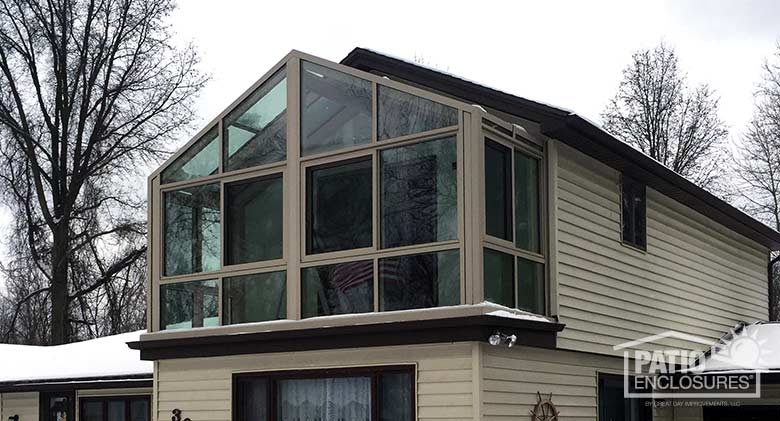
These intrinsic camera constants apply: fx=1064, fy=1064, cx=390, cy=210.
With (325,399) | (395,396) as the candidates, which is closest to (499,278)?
(395,396)

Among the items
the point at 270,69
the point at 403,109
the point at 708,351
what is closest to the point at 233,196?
the point at 270,69

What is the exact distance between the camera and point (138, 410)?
1461cm

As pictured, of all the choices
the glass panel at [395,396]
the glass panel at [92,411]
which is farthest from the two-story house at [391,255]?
the glass panel at [92,411]

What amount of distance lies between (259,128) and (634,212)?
4897 millimetres

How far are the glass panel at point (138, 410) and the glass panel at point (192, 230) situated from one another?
289 cm

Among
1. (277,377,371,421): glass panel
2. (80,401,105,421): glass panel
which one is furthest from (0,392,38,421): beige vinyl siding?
(277,377,371,421): glass panel

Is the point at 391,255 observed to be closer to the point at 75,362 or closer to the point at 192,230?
the point at 192,230

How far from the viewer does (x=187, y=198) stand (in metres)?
12.4

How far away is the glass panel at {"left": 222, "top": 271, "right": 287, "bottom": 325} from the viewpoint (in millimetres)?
11430

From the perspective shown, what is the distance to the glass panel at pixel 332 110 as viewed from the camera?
11148 millimetres

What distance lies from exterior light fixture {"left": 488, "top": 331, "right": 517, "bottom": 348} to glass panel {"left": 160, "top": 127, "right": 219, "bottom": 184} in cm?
410

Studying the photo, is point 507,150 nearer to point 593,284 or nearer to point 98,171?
point 593,284

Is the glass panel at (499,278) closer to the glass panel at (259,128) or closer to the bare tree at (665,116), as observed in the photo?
the glass panel at (259,128)

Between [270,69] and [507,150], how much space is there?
2.93 metres
